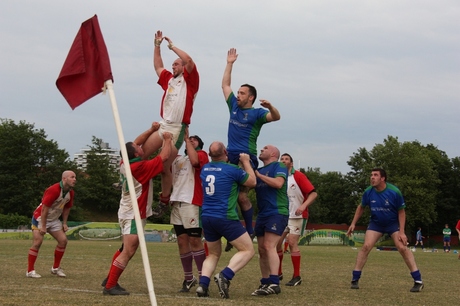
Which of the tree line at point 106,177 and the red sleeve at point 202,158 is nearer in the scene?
the red sleeve at point 202,158

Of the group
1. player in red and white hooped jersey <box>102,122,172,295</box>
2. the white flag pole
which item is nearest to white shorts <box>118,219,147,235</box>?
player in red and white hooped jersey <box>102,122,172,295</box>

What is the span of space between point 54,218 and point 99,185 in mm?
77663

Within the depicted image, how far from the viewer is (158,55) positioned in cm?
1094

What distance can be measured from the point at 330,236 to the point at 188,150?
46800 mm

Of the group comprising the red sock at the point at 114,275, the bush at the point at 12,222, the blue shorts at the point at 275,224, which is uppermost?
the blue shorts at the point at 275,224

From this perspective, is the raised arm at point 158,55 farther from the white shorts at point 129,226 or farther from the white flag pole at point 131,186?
the white flag pole at point 131,186

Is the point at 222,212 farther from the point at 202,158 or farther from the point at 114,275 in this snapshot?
the point at 114,275

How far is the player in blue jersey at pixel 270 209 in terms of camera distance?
10.0 metres

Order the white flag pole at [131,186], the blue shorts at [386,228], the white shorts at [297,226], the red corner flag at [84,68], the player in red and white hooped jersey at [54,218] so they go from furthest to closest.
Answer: the white shorts at [297,226] < the player in red and white hooped jersey at [54,218] < the blue shorts at [386,228] < the red corner flag at [84,68] < the white flag pole at [131,186]

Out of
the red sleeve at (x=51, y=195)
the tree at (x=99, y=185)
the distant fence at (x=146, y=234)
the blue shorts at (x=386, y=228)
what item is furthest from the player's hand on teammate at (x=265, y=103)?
the tree at (x=99, y=185)

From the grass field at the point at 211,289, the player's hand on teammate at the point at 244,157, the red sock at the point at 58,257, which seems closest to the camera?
the grass field at the point at 211,289

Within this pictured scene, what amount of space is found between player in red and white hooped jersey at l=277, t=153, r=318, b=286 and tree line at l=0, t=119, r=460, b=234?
2319 inches

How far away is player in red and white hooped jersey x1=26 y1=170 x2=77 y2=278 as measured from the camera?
A: 41.2 ft

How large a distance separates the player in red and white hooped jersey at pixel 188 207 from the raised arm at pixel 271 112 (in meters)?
1.40
